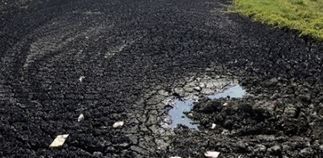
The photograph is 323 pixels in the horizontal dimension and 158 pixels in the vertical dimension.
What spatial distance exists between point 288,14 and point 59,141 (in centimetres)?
992

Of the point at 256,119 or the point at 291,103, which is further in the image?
the point at 291,103

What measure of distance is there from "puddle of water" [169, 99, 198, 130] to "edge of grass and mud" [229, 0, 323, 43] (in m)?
5.03

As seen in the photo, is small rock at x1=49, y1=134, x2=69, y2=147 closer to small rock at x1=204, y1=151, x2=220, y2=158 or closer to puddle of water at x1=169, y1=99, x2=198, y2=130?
puddle of water at x1=169, y1=99, x2=198, y2=130

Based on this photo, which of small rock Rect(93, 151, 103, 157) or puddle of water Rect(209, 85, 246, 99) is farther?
puddle of water Rect(209, 85, 246, 99)

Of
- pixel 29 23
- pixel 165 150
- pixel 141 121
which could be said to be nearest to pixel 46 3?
pixel 29 23

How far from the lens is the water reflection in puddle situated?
6712mm

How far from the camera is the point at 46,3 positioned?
14477 mm

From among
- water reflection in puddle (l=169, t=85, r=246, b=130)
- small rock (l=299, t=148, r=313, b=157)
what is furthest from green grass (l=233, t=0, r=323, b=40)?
small rock (l=299, t=148, r=313, b=157)

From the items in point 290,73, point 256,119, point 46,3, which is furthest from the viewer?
point 46,3

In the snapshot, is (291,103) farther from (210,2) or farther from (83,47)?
(210,2)

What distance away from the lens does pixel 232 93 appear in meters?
7.69

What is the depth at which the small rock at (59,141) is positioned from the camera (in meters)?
5.85

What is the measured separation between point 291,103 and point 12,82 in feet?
18.4

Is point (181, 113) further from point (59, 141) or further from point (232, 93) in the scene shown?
point (59, 141)
